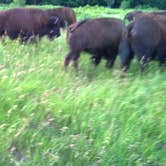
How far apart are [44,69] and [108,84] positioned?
0.91 m

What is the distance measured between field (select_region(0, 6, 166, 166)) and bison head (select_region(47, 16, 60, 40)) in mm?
3505

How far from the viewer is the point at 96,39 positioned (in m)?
8.36

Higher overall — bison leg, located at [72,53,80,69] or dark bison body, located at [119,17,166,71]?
dark bison body, located at [119,17,166,71]

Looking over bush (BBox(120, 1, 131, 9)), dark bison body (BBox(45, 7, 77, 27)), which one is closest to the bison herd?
dark bison body (BBox(45, 7, 77, 27))

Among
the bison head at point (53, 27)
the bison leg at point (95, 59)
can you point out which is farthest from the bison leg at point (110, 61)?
the bison head at point (53, 27)

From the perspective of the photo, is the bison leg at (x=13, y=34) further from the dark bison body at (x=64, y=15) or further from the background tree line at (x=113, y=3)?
the background tree line at (x=113, y=3)

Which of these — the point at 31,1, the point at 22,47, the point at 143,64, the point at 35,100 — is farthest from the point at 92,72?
the point at 31,1

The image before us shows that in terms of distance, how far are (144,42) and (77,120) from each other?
2969 mm

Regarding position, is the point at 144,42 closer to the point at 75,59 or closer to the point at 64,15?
the point at 75,59

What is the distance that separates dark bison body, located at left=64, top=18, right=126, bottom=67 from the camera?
8266mm

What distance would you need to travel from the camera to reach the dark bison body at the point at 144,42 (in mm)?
8164

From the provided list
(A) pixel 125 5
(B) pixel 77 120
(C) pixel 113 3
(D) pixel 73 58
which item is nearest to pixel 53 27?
(D) pixel 73 58

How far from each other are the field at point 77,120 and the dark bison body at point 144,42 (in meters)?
1.26

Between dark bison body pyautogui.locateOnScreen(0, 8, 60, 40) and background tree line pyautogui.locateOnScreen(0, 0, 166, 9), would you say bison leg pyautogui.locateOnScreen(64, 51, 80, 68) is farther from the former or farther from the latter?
background tree line pyautogui.locateOnScreen(0, 0, 166, 9)
